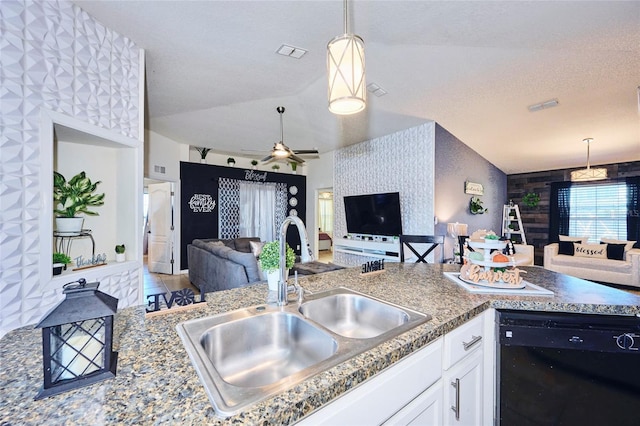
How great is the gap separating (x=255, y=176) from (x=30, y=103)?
Result: 542 cm

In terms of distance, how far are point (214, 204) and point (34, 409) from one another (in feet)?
20.5

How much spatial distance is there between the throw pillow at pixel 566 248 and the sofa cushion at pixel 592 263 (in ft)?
0.44

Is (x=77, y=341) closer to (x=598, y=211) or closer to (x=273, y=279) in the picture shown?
(x=273, y=279)

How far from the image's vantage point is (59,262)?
6.75 feet

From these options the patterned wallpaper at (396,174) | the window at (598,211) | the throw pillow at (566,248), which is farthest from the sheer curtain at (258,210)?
the window at (598,211)

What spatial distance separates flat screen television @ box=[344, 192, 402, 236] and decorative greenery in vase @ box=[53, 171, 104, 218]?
14.1 feet

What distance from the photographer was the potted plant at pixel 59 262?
2.00m

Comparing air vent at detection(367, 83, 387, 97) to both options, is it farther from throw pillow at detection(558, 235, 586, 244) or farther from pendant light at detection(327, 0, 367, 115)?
throw pillow at detection(558, 235, 586, 244)

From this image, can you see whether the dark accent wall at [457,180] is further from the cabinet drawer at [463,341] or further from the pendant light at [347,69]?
the pendant light at [347,69]

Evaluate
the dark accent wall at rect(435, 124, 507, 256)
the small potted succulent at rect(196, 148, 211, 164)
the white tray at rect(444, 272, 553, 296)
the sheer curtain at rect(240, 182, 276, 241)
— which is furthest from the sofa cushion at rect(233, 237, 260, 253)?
the white tray at rect(444, 272, 553, 296)

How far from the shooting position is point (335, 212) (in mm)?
6590

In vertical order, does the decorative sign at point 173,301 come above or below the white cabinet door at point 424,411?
above

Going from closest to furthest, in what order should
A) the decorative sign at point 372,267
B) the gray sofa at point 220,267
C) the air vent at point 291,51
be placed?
1. the decorative sign at point 372,267
2. the air vent at point 291,51
3. the gray sofa at point 220,267

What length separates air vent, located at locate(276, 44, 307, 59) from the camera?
2.74 metres
